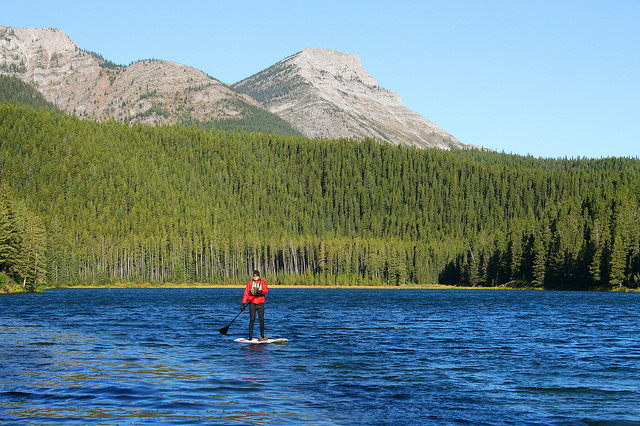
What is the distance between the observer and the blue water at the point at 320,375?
2200 cm

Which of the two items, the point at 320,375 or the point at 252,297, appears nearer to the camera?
the point at 320,375

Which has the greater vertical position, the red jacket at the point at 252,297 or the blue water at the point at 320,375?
the red jacket at the point at 252,297

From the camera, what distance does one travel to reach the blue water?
22.0 m

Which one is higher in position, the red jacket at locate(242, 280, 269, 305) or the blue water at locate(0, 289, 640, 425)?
the red jacket at locate(242, 280, 269, 305)

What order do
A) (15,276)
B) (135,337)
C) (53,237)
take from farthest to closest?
(53,237)
(15,276)
(135,337)

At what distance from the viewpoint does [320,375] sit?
30.3 metres

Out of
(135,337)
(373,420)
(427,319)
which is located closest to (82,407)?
(373,420)

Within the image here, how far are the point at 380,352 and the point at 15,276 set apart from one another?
→ 282 feet

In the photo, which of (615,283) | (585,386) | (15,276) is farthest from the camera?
(615,283)

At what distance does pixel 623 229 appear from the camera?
14800cm

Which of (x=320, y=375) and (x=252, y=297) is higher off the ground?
(x=252, y=297)

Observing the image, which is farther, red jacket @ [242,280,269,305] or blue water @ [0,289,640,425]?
red jacket @ [242,280,269,305]

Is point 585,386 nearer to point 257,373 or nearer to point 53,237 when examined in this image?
point 257,373

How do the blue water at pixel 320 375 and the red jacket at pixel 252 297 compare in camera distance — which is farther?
the red jacket at pixel 252 297
